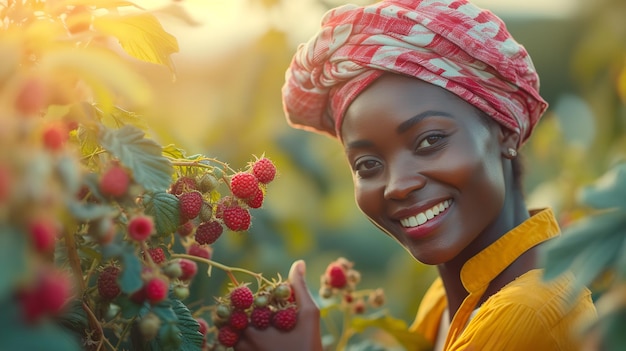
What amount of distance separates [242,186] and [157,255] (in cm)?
15

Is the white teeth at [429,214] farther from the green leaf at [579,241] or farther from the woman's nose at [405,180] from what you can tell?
the green leaf at [579,241]

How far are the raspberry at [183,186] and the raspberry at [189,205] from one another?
0.03 m

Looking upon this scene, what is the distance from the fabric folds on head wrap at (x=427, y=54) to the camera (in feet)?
4.16

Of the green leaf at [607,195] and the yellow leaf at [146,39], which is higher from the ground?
the green leaf at [607,195]

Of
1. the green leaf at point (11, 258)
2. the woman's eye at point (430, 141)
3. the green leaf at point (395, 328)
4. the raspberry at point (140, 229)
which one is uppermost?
the green leaf at point (11, 258)

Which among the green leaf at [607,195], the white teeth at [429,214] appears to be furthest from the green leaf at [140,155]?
the white teeth at [429,214]

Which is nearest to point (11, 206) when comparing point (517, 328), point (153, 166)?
point (153, 166)

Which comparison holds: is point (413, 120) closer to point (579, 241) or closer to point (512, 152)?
point (512, 152)

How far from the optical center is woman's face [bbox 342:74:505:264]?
126 centimetres

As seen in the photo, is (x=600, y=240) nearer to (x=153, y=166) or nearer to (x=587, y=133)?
(x=153, y=166)

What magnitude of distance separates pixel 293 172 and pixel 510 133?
1329 millimetres

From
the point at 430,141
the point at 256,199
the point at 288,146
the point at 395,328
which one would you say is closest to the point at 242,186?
the point at 256,199

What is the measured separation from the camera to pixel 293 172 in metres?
2.64

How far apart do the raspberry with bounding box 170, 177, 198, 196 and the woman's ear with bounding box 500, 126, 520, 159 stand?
590 millimetres
